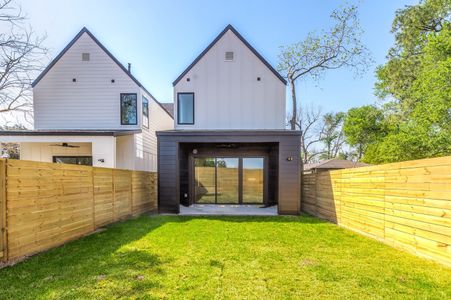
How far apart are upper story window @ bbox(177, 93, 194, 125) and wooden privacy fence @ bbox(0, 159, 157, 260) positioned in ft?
14.1

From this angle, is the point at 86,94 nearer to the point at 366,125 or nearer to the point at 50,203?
the point at 50,203

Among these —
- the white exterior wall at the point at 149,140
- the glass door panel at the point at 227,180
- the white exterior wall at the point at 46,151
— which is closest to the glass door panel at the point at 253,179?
the glass door panel at the point at 227,180

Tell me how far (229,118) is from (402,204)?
7705 millimetres

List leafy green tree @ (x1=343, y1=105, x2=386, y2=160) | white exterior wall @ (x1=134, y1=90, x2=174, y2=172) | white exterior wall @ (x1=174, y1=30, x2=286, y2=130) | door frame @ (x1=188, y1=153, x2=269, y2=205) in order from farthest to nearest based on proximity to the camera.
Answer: leafy green tree @ (x1=343, y1=105, x2=386, y2=160), white exterior wall @ (x1=134, y1=90, x2=174, y2=172), door frame @ (x1=188, y1=153, x2=269, y2=205), white exterior wall @ (x1=174, y1=30, x2=286, y2=130)

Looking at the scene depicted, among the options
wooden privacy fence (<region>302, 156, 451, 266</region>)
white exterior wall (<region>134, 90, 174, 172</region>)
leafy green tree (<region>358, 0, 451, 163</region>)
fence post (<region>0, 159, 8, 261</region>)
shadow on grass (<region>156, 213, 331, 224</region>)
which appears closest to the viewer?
fence post (<region>0, 159, 8, 261</region>)

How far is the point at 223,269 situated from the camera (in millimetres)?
4117

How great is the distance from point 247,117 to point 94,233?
24.3ft

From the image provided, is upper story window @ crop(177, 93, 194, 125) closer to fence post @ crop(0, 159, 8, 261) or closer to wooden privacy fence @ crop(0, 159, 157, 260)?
wooden privacy fence @ crop(0, 159, 157, 260)

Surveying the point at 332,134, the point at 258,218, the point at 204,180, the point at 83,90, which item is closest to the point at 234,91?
the point at 204,180

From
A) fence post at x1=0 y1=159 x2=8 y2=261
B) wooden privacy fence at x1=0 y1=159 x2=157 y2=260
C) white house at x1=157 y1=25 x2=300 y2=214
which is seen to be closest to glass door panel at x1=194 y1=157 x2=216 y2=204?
white house at x1=157 y1=25 x2=300 y2=214

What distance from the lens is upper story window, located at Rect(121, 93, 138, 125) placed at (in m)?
12.4

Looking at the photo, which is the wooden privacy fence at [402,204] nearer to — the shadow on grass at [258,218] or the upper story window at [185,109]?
the shadow on grass at [258,218]

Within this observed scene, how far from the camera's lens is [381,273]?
13.0 ft

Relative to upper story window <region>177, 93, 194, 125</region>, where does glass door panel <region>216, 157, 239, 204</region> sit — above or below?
below
